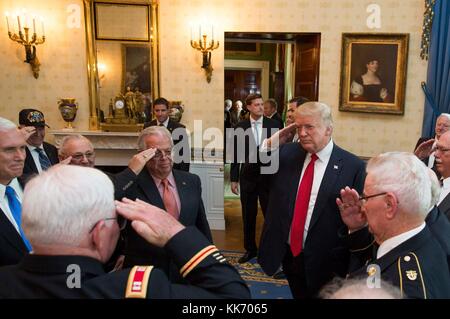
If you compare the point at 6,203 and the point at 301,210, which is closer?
the point at 6,203

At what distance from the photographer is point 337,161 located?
2268 millimetres

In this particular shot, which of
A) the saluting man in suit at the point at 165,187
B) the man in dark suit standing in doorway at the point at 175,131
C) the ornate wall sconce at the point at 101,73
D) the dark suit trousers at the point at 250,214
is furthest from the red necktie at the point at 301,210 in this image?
the ornate wall sconce at the point at 101,73

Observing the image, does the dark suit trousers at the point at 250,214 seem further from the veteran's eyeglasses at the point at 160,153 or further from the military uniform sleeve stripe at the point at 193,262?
the military uniform sleeve stripe at the point at 193,262

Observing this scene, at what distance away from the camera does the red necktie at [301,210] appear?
228 cm

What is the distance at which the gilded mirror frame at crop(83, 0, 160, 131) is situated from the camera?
5.07 meters

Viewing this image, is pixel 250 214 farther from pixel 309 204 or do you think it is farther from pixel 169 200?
pixel 169 200

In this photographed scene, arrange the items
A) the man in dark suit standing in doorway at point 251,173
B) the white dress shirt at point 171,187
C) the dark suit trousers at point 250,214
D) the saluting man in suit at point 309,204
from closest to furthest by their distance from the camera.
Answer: the white dress shirt at point 171,187 < the saluting man in suit at point 309,204 < the man in dark suit standing in doorway at point 251,173 < the dark suit trousers at point 250,214

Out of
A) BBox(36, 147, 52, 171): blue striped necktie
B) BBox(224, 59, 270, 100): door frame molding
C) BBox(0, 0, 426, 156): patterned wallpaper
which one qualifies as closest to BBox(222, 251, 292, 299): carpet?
BBox(36, 147, 52, 171): blue striped necktie

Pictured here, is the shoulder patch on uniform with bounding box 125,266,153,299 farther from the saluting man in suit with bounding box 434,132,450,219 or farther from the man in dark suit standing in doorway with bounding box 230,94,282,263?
the man in dark suit standing in doorway with bounding box 230,94,282,263

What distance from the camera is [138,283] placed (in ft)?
3.16

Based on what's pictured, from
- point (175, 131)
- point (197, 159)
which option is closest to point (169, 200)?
point (175, 131)

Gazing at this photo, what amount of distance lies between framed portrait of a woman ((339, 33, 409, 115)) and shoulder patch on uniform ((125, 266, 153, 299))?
15.8 feet

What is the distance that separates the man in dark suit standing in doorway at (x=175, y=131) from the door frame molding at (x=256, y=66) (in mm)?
5842

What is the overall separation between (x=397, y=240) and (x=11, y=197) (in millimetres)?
1676
